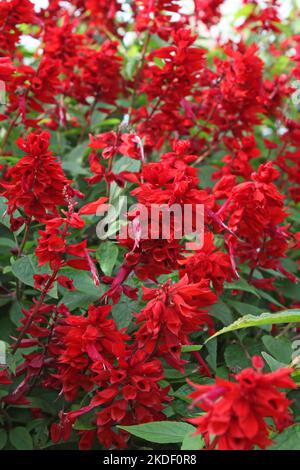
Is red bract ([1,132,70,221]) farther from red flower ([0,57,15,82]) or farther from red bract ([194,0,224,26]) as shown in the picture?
red bract ([194,0,224,26])


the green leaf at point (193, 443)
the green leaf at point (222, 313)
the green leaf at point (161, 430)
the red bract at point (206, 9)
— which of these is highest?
the red bract at point (206, 9)

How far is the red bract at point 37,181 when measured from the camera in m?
1.27

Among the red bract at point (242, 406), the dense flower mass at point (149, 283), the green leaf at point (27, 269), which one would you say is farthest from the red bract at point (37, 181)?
the red bract at point (242, 406)

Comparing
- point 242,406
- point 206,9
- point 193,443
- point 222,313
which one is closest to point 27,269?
point 222,313

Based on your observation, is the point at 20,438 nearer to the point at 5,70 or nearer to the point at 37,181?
the point at 37,181

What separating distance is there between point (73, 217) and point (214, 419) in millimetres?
531

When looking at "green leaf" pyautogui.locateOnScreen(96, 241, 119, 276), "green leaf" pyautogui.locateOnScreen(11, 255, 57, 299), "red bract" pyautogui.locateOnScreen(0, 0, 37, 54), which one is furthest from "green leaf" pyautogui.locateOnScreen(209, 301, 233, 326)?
"red bract" pyautogui.locateOnScreen(0, 0, 37, 54)

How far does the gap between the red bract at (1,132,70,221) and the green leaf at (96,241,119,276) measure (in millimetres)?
199

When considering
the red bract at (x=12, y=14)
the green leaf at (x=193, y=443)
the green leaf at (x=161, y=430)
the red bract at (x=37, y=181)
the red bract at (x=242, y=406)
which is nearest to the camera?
the red bract at (x=242, y=406)

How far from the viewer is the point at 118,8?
244cm

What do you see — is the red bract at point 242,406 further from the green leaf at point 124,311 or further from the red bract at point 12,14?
the red bract at point 12,14

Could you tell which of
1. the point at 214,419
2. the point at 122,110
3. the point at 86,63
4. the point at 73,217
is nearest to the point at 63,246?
the point at 73,217

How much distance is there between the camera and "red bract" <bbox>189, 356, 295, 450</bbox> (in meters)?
0.86

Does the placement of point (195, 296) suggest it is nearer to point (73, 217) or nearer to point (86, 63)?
point (73, 217)
